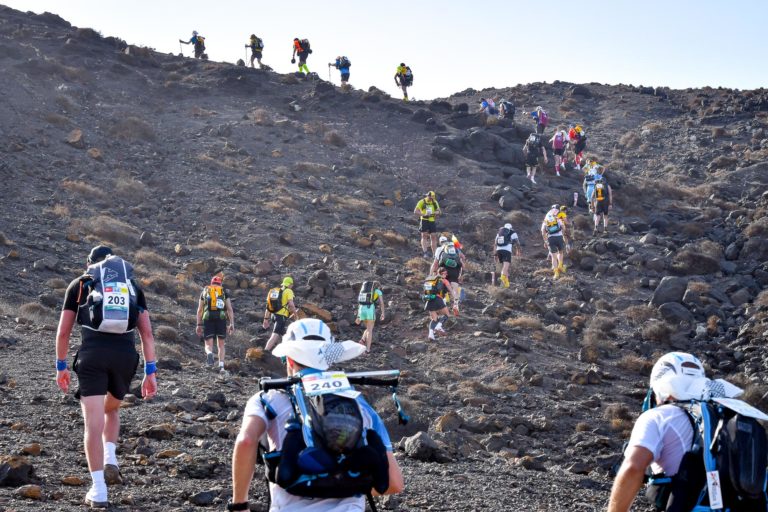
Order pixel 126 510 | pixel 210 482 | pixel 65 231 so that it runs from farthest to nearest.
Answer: pixel 65 231
pixel 210 482
pixel 126 510

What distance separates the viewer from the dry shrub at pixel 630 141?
41969 mm

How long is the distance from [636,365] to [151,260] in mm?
11297

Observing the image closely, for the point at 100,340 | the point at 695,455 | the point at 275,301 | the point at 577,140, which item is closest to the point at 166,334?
the point at 275,301

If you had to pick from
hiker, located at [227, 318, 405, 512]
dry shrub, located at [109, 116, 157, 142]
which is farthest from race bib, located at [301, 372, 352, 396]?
dry shrub, located at [109, 116, 157, 142]

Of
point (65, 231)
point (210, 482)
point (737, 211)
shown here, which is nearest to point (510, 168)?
point (737, 211)

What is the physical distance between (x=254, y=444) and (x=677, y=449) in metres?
1.96

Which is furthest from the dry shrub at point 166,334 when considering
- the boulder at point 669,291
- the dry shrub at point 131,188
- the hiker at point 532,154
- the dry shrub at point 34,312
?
the hiker at point 532,154

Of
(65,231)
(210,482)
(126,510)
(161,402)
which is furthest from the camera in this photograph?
(65,231)

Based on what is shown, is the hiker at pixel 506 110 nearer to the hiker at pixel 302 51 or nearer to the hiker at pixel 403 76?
the hiker at pixel 403 76

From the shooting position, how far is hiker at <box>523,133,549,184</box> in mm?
31578

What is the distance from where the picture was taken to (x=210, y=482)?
8.32 meters

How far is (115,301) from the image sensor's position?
681cm

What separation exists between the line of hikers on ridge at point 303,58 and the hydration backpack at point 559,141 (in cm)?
963

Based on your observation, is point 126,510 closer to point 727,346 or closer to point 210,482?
point 210,482
